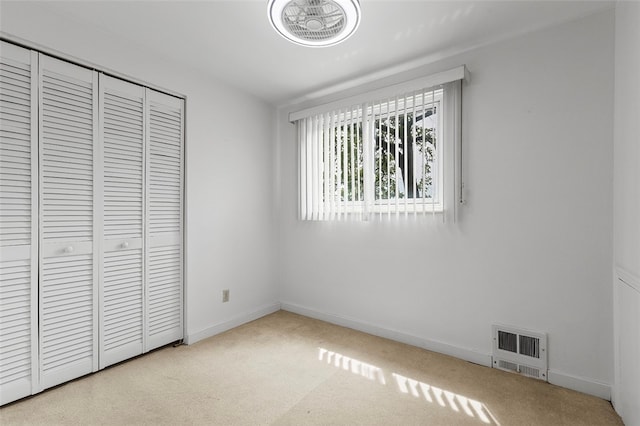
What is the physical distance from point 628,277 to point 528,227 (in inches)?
23.6

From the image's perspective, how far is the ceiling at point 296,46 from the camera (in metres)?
1.85

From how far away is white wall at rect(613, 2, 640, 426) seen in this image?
1404 mm

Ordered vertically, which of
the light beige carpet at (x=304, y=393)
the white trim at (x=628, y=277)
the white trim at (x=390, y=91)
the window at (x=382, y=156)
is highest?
the white trim at (x=390, y=91)

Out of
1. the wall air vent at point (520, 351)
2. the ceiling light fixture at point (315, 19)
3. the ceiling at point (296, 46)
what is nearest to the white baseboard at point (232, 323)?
the wall air vent at point (520, 351)

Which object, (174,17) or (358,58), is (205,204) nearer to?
(174,17)

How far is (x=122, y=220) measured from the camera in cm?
223

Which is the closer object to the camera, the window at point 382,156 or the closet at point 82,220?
the closet at point 82,220

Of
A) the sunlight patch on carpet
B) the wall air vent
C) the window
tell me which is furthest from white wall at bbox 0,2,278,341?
the wall air vent

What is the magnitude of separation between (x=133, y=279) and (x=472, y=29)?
298 cm

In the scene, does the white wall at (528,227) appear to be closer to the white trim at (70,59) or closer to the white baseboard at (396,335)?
the white baseboard at (396,335)

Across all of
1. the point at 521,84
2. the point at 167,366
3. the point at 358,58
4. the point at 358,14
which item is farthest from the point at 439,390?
the point at 358,58

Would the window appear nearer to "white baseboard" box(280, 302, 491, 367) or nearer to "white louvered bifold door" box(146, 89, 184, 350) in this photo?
"white baseboard" box(280, 302, 491, 367)

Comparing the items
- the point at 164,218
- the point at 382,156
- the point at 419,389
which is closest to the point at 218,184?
the point at 164,218

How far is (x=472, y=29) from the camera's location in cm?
207
